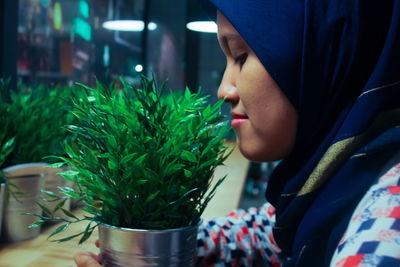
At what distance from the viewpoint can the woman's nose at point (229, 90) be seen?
2.16 feet

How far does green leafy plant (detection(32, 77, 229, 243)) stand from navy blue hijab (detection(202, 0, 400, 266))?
0.15m

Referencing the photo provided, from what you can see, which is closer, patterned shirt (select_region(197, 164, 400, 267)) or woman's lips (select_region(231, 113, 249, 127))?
patterned shirt (select_region(197, 164, 400, 267))

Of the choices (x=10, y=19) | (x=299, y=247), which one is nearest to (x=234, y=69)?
(x=299, y=247)

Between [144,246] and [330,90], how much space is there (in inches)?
13.7

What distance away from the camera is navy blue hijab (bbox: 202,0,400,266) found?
A: 0.54 meters

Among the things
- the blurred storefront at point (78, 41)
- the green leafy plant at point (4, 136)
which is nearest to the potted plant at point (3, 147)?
the green leafy plant at point (4, 136)

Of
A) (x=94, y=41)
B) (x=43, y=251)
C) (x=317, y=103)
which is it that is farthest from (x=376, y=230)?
(x=94, y=41)

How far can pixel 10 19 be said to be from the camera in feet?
3.78

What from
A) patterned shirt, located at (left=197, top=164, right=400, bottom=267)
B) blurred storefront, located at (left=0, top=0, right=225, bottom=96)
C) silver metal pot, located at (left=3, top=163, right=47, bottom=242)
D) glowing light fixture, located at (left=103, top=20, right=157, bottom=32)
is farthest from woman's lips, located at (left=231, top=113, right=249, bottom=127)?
glowing light fixture, located at (left=103, top=20, right=157, bottom=32)

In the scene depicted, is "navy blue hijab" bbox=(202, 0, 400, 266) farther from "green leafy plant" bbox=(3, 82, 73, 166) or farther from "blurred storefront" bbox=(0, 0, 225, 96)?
"green leafy plant" bbox=(3, 82, 73, 166)

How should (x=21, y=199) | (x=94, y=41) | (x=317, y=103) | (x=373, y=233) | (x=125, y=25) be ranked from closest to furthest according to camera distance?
(x=373, y=233) < (x=317, y=103) < (x=21, y=199) < (x=94, y=41) < (x=125, y=25)

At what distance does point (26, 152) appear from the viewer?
2.61ft

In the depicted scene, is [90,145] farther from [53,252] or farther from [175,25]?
[175,25]

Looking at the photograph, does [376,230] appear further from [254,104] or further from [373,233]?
[254,104]
